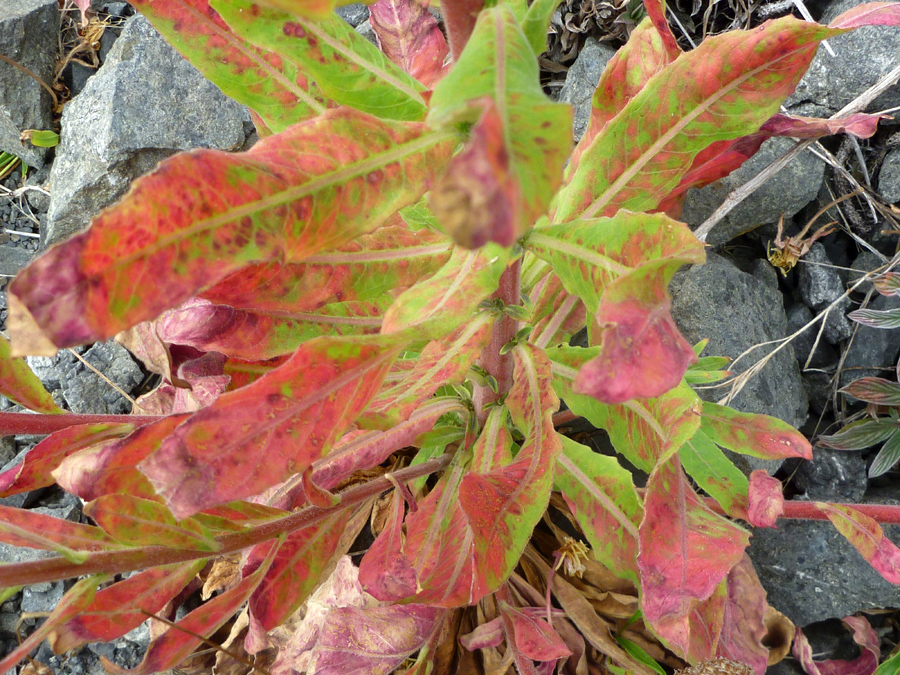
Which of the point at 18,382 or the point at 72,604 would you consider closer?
the point at 72,604

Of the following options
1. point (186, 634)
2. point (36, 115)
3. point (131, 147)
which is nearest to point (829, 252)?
point (186, 634)

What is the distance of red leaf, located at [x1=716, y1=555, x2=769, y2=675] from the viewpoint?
3.54 ft

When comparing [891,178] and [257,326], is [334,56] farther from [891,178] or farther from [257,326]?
[891,178]

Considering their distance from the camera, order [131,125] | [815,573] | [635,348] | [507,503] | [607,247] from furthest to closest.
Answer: [131,125] → [815,573] → [507,503] → [607,247] → [635,348]

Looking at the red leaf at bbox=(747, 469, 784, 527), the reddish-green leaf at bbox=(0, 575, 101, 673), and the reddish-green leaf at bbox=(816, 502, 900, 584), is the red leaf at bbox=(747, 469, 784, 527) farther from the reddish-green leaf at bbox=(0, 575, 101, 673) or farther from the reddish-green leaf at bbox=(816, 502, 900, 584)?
the reddish-green leaf at bbox=(0, 575, 101, 673)

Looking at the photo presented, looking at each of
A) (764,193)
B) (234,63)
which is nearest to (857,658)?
(764,193)

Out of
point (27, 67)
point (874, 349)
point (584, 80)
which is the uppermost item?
point (27, 67)

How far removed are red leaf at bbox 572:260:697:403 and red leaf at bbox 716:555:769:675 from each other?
0.78 meters

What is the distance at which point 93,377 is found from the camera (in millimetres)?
1707

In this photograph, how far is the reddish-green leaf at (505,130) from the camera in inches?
16.0

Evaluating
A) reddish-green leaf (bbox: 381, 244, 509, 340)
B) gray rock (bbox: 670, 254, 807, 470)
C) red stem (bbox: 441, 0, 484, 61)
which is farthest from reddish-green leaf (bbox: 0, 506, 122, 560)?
gray rock (bbox: 670, 254, 807, 470)

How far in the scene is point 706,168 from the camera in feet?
3.71

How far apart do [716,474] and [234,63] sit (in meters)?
1.00

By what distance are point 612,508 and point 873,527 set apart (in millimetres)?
371
